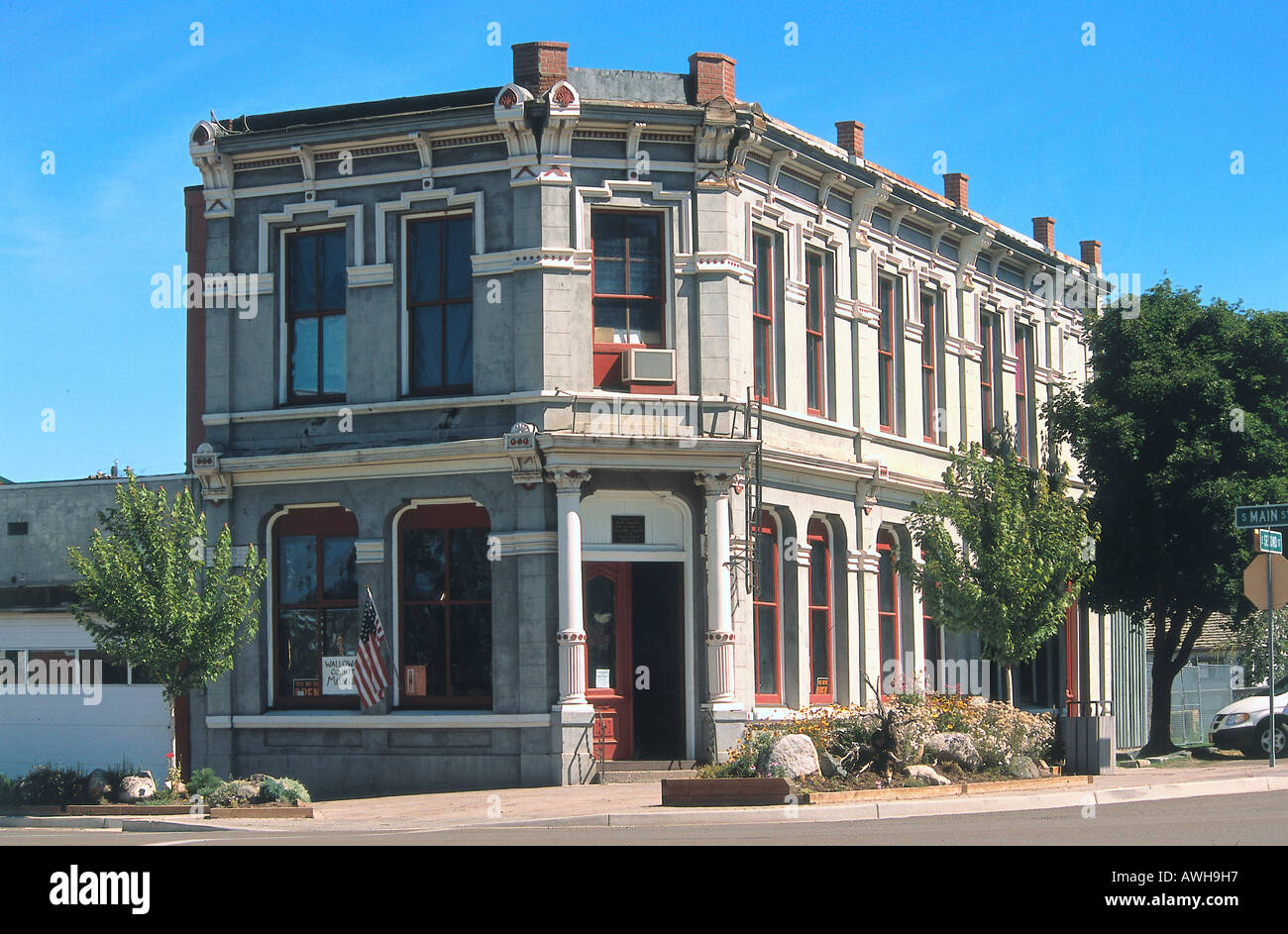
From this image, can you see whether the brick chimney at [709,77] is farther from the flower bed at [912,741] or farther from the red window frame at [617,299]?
the flower bed at [912,741]

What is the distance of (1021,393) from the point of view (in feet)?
115

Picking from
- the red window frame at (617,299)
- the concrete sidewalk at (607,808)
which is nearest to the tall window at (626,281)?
the red window frame at (617,299)

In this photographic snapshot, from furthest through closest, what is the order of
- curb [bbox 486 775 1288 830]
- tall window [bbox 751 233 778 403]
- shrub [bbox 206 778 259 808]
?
tall window [bbox 751 233 778 403] → shrub [bbox 206 778 259 808] → curb [bbox 486 775 1288 830]

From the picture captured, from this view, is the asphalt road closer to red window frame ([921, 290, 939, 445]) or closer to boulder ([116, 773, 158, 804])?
boulder ([116, 773, 158, 804])

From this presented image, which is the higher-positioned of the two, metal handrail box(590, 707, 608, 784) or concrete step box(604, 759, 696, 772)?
metal handrail box(590, 707, 608, 784)

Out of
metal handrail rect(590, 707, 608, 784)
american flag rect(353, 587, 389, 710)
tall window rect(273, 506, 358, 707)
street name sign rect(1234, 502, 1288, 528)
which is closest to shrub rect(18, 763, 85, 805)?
tall window rect(273, 506, 358, 707)

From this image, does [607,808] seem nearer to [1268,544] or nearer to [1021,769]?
[1021,769]

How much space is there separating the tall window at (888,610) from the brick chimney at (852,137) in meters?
7.00

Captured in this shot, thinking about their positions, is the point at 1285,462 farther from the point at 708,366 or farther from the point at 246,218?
the point at 246,218

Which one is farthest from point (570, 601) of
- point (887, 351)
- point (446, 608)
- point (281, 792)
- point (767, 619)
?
point (887, 351)

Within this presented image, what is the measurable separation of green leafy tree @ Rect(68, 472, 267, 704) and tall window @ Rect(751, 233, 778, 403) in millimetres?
8503

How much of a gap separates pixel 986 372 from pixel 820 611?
861 cm

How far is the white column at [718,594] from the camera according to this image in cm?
2345

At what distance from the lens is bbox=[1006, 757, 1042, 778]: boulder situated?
21844 mm
